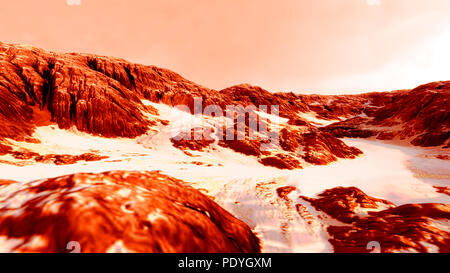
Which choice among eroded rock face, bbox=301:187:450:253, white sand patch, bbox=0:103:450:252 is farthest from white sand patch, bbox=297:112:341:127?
eroded rock face, bbox=301:187:450:253

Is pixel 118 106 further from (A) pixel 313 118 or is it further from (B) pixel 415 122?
(B) pixel 415 122

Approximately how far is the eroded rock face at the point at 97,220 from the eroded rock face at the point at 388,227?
4632 millimetres

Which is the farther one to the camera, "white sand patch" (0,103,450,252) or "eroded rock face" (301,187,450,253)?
"white sand patch" (0,103,450,252)

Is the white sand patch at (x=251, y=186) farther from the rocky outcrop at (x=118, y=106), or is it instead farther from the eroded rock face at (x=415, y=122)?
the eroded rock face at (x=415, y=122)

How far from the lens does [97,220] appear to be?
3389 mm

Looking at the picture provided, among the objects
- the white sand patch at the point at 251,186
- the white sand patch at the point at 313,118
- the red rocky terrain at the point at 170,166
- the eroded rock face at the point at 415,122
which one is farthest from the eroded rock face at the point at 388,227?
the white sand patch at the point at 313,118

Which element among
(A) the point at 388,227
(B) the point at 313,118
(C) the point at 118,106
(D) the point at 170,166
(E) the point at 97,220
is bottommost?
(D) the point at 170,166

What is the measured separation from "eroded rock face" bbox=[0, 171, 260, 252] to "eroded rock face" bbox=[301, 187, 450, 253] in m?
4.63

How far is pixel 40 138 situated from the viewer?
30766 mm

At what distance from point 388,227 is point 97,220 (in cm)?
1052

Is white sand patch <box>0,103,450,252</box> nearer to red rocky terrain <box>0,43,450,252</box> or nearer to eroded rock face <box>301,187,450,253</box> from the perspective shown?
red rocky terrain <box>0,43,450,252</box>

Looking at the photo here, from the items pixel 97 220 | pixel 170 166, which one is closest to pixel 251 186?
pixel 170 166

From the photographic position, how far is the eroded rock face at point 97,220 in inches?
123

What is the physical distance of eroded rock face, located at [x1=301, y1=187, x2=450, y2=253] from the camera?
560 centimetres
